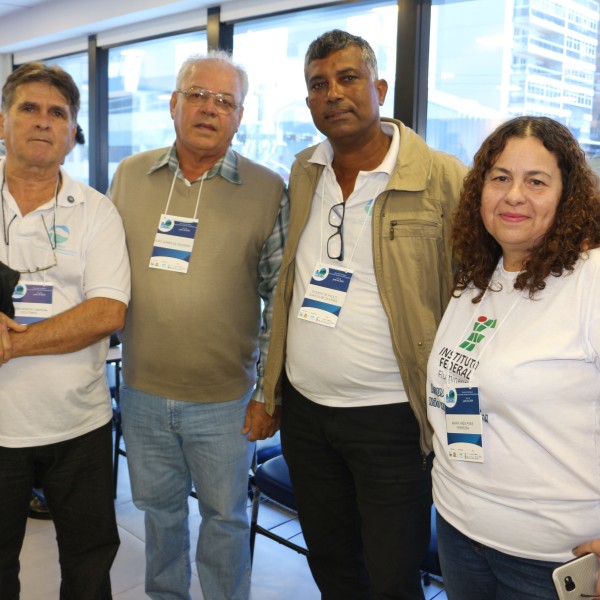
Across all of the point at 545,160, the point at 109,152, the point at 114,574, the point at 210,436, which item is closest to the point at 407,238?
the point at 545,160

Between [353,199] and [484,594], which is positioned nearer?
[484,594]

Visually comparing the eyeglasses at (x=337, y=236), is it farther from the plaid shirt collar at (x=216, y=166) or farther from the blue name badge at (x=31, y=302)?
the blue name badge at (x=31, y=302)

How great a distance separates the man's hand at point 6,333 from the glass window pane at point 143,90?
12.6 ft

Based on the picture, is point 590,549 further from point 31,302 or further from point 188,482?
point 31,302

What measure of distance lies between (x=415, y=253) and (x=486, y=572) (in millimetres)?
836

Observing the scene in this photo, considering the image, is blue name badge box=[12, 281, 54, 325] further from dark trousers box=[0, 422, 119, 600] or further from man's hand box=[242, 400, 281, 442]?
man's hand box=[242, 400, 281, 442]

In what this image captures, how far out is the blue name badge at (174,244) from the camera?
2102 mm

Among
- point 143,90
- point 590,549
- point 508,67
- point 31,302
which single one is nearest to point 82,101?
point 143,90

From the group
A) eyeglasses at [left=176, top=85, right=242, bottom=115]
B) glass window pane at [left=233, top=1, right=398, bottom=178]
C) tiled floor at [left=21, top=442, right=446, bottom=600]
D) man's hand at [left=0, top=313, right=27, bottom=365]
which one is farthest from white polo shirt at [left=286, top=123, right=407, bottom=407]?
glass window pane at [left=233, top=1, right=398, bottom=178]

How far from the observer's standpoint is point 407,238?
184cm

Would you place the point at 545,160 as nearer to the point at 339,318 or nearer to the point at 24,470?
the point at 339,318

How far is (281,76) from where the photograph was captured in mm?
4504

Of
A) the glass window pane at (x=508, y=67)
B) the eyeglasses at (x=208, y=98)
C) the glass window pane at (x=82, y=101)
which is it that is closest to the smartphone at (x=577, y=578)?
the eyeglasses at (x=208, y=98)

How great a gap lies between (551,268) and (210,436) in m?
1.23
